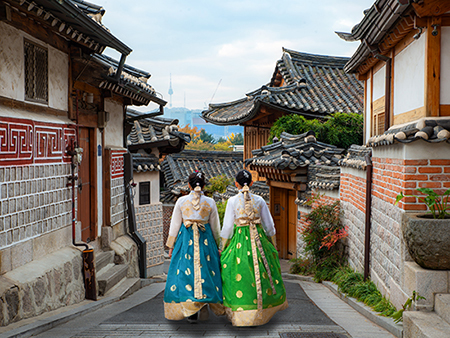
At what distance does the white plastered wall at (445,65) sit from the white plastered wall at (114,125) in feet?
24.5

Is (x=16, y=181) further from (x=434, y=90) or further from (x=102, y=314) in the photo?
(x=434, y=90)

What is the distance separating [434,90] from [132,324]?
4.57 meters

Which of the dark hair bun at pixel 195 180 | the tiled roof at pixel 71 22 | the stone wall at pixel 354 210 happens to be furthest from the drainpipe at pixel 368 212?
the tiled roof at pixel 71 22

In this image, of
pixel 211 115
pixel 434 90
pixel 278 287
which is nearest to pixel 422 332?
pixel 278 287

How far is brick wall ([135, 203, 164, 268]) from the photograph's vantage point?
609 inches

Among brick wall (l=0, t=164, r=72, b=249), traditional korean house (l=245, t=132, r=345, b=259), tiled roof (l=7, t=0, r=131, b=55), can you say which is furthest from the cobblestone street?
traditional korean house (l=245, t=132, r=345, b=259)

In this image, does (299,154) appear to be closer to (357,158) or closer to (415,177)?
(357,158)

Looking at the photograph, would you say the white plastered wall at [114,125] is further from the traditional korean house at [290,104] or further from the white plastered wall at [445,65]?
the white plastered wall at [445,65]

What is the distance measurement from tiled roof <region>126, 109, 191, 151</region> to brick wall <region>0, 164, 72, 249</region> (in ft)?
23.9

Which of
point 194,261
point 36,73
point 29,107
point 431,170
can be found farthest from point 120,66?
point 431,170

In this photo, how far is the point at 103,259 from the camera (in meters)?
9.41

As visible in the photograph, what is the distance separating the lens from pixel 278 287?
19.7 ft

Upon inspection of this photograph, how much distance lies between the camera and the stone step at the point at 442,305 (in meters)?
4.57

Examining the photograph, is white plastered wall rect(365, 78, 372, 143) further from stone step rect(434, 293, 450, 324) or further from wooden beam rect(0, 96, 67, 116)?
wooden beam rect(0, 96, 67, 116)
